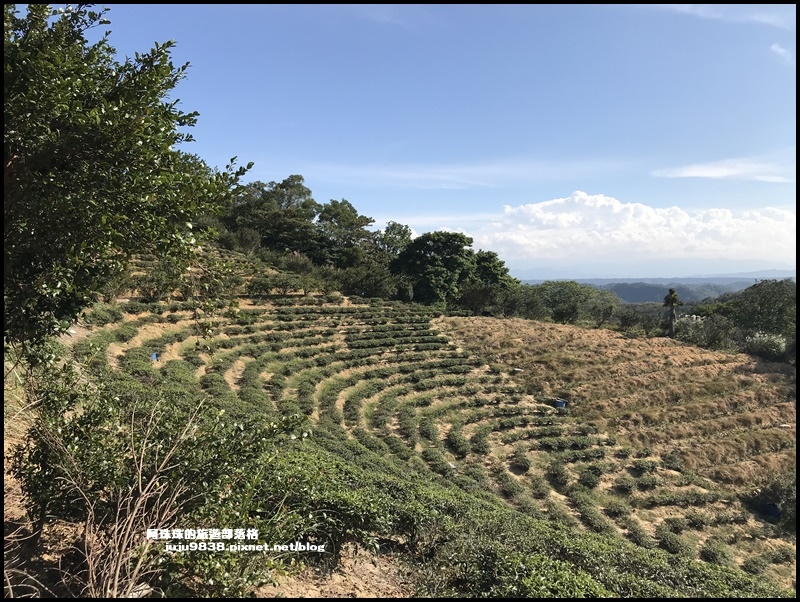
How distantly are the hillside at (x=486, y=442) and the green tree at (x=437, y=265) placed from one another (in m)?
14.9

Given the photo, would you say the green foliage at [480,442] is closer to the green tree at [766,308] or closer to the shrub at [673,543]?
the shrub at [673,543]

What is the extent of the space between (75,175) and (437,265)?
4726 cm

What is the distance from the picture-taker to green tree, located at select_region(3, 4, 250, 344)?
361 cm

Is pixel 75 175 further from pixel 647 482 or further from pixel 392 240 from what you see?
pixel 392 240

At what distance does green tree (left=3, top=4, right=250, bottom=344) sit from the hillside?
110cm

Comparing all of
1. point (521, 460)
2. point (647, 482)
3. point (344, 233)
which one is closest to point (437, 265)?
point (344, 233)

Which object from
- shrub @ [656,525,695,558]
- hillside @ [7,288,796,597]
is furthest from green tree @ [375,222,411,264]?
shrub @ [656,525,695,558]

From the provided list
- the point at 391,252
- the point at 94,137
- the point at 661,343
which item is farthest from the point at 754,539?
the point at 391,252

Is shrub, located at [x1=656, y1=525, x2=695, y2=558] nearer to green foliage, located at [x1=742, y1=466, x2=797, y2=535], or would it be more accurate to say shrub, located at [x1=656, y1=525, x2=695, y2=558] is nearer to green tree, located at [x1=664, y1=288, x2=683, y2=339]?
green foliage, located at [x1=742, y1=466, x2=797, y2=535]

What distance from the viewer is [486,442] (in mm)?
17516

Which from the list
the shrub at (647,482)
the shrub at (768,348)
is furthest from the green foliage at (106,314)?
the shrub at (768,348)

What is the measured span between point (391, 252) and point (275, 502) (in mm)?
60694

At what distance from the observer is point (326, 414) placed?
682 inches

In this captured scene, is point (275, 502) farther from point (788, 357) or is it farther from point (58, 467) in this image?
point (788, 357)
